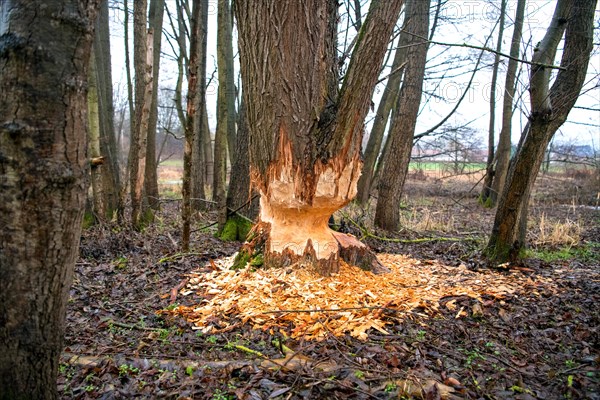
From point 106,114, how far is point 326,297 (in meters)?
6.68

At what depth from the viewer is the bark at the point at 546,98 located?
13.9 ft

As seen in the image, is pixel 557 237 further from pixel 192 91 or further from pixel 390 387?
pixel 192 91

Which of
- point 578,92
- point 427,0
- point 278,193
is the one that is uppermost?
point 427,0

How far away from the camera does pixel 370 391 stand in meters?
2.28

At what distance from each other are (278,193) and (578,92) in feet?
11.8

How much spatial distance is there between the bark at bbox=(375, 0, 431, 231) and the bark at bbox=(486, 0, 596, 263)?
2.67 meters

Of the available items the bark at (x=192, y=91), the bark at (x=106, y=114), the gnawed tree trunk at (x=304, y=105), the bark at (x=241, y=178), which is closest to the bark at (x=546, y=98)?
the gnawed tree trunk at (x=304, y=105)

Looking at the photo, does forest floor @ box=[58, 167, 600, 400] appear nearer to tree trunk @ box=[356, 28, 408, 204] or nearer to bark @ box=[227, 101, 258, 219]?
bark @ box=[227, 101, 258, 219]

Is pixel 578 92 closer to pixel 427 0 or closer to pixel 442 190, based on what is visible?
pixel 427 0

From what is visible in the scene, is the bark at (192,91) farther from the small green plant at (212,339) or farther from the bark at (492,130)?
the bark at (492,130)

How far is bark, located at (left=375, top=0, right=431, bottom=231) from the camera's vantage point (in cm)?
707

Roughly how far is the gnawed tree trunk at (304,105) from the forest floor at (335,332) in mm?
665

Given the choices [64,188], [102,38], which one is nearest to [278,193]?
[64,188]

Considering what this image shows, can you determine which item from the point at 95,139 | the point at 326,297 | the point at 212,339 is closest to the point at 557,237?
the point at 326,297
